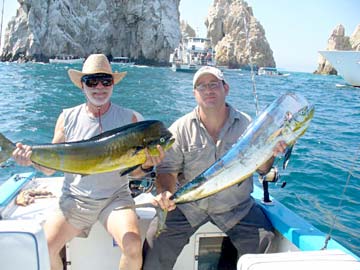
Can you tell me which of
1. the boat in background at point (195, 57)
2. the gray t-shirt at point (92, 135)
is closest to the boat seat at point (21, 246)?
the gray t-shirt at point (92, 135)

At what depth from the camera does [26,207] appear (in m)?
3.28

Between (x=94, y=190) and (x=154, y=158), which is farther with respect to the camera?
(x=94, y=190)

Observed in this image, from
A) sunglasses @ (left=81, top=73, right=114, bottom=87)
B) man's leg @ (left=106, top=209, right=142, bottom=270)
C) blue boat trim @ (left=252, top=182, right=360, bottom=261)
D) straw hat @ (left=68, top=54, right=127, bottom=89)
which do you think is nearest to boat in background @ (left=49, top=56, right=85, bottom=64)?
straw hat @ (left=68, top=54, right=127, bottom=89)

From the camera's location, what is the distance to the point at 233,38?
94938mm

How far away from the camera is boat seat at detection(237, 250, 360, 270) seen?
1.81m

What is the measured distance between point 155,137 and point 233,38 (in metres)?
96.5

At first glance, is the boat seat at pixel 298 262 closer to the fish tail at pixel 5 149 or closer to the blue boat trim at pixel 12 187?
the fish tail at pixel 5 149

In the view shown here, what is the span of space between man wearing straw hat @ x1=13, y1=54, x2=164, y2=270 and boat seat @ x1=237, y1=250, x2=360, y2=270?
107 cm

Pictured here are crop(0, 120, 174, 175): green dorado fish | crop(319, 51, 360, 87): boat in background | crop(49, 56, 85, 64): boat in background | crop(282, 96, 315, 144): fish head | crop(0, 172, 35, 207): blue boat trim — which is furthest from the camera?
crop(49, 56, 85, 64): boat in background

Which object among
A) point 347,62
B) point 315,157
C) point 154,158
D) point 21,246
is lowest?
point 315,157

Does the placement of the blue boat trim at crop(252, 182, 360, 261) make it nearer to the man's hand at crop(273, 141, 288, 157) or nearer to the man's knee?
the man's hand at crop(273, 141, 288, 157)

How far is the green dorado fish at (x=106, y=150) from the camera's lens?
2553 millimetres

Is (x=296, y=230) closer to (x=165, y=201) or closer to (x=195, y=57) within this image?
(x=165, y=201)

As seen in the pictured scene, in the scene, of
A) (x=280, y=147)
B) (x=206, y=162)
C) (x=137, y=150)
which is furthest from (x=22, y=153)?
(x=280, y=147)
